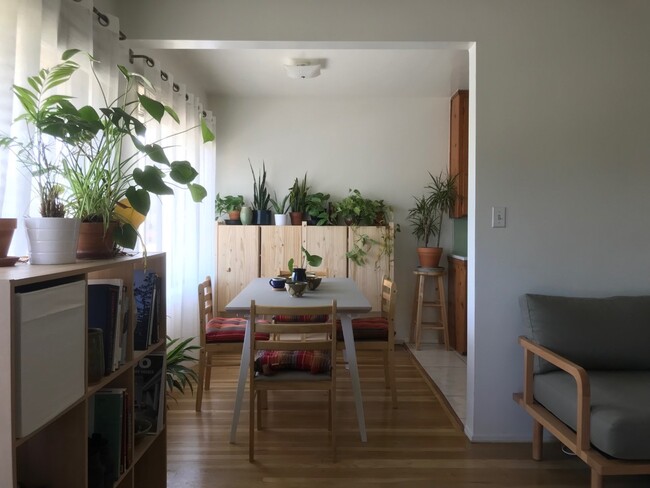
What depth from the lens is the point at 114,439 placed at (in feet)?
4.91

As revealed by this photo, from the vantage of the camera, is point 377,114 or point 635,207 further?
point 377,114

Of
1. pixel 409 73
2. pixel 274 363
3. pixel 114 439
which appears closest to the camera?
pixel 114 439

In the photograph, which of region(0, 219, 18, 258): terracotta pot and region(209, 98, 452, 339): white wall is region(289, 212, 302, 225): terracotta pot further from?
region(0, 219, 18, 258): terracotta pot

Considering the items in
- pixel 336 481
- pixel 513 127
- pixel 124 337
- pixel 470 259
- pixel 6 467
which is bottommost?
pixel 336 481

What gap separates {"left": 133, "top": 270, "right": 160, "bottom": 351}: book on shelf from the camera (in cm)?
175

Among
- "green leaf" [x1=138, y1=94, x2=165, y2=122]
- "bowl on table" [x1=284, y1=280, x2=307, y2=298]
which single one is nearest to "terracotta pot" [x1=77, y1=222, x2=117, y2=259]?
"green leaf" [x1=138, y1=94, x2=165, y2=122]

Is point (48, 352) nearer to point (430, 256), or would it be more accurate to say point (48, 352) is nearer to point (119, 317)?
point (119, 317)

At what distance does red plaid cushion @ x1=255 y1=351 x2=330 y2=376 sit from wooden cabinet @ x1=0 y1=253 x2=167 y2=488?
664 millimetres

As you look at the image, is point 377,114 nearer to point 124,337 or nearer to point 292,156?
point 292,156

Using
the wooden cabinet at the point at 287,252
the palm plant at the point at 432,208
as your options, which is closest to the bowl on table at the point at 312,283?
the wooden cabinet at the point at 287,252

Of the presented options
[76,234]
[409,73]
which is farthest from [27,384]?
[409,73]

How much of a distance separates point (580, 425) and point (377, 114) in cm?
362

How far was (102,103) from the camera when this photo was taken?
2.07 meters

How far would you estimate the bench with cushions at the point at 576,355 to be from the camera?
1911mm
